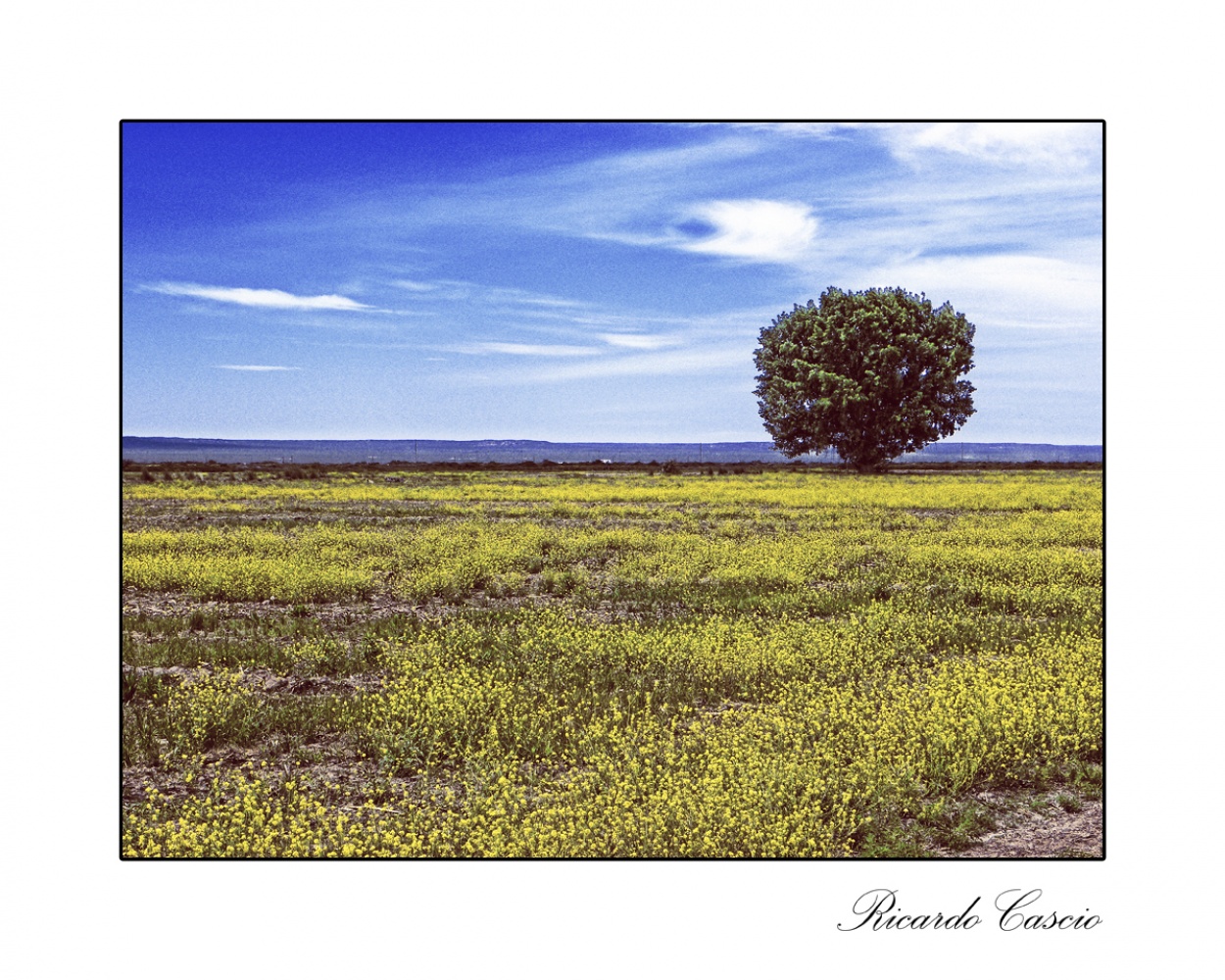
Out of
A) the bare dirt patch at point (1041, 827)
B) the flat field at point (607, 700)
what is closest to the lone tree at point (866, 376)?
the flat field at point (607, 700)

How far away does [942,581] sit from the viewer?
1166 centimetres

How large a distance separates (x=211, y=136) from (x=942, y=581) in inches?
371

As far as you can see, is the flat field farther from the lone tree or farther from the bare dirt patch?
the lone tree

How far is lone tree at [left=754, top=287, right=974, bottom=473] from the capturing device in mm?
31422

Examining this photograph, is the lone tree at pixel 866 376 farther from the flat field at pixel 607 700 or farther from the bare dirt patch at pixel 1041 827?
the bare dirt patch at pixel 1041 827

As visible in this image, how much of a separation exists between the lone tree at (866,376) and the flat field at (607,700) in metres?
18.0
